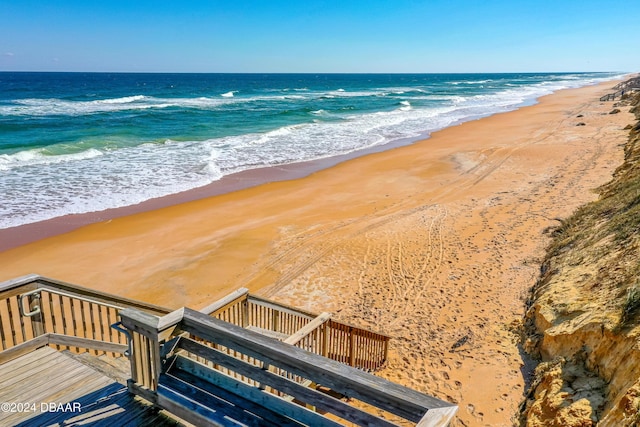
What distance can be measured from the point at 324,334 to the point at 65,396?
3.45 meters

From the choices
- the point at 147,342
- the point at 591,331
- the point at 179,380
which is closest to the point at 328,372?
the point at 179,380

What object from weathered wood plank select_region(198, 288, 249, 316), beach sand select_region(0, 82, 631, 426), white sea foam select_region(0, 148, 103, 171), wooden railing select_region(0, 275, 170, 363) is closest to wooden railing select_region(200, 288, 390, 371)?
weathered wood plank select_region(198, 288, 249, 316)

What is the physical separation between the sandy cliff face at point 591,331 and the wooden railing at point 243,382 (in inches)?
108

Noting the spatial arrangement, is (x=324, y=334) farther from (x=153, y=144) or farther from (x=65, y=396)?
(x=153, y=144)

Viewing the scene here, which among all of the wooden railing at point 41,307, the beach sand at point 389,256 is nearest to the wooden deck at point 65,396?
the wooden railing at point 41,307

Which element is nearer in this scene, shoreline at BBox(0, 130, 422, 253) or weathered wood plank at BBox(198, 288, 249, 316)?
weathered wood plank at BBox(198, 288, 249, 316)

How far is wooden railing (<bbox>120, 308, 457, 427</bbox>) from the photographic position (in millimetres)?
2721

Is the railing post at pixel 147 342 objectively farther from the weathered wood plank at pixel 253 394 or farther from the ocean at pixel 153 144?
the ocean at pixel 153 144

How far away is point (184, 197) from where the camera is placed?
17.3 m

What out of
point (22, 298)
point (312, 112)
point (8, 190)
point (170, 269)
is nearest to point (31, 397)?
point (22, 298)

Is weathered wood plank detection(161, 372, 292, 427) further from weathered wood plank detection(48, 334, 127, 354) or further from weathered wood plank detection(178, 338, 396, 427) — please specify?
weathered wood plank detection(48, 334, 127, 354)

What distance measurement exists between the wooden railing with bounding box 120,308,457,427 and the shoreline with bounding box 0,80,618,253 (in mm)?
11304

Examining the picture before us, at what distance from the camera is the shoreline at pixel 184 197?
43.1 ft

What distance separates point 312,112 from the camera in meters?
46.8
